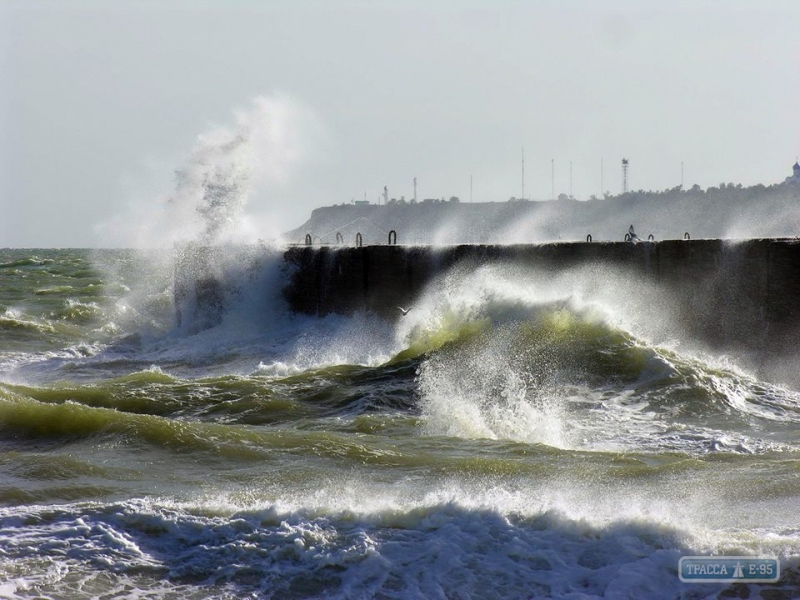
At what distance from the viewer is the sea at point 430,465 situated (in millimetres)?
5293

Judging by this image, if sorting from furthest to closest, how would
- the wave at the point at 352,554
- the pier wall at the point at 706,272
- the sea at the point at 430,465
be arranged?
the pier wall at the point at 706,272 → the sea at the point at 430,465 → the wave at the point at 352,554

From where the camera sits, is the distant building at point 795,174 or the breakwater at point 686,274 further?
the distant building at point 795,174

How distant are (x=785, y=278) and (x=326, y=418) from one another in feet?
16.7

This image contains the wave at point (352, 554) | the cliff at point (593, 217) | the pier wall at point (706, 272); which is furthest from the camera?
the cliff at point (593, 217)

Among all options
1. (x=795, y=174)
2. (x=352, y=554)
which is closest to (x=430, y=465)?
(x=352, y=554)

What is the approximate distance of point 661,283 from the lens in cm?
1198

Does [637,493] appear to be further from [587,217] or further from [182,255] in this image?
[587,217]

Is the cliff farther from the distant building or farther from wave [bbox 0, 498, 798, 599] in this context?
wave [bbox 0, 498, 798, 599]

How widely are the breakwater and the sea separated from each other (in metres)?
0.28

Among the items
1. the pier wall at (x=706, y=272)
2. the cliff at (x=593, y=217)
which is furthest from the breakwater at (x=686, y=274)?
the cliff at (x=593, y=217)

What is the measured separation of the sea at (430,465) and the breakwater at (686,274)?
0.91 ft

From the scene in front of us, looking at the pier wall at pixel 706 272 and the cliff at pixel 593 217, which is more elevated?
the cliff at pixel 593 217

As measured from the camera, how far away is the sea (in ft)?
17.4

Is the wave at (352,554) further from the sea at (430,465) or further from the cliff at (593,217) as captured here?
the cliff at (593,217)
